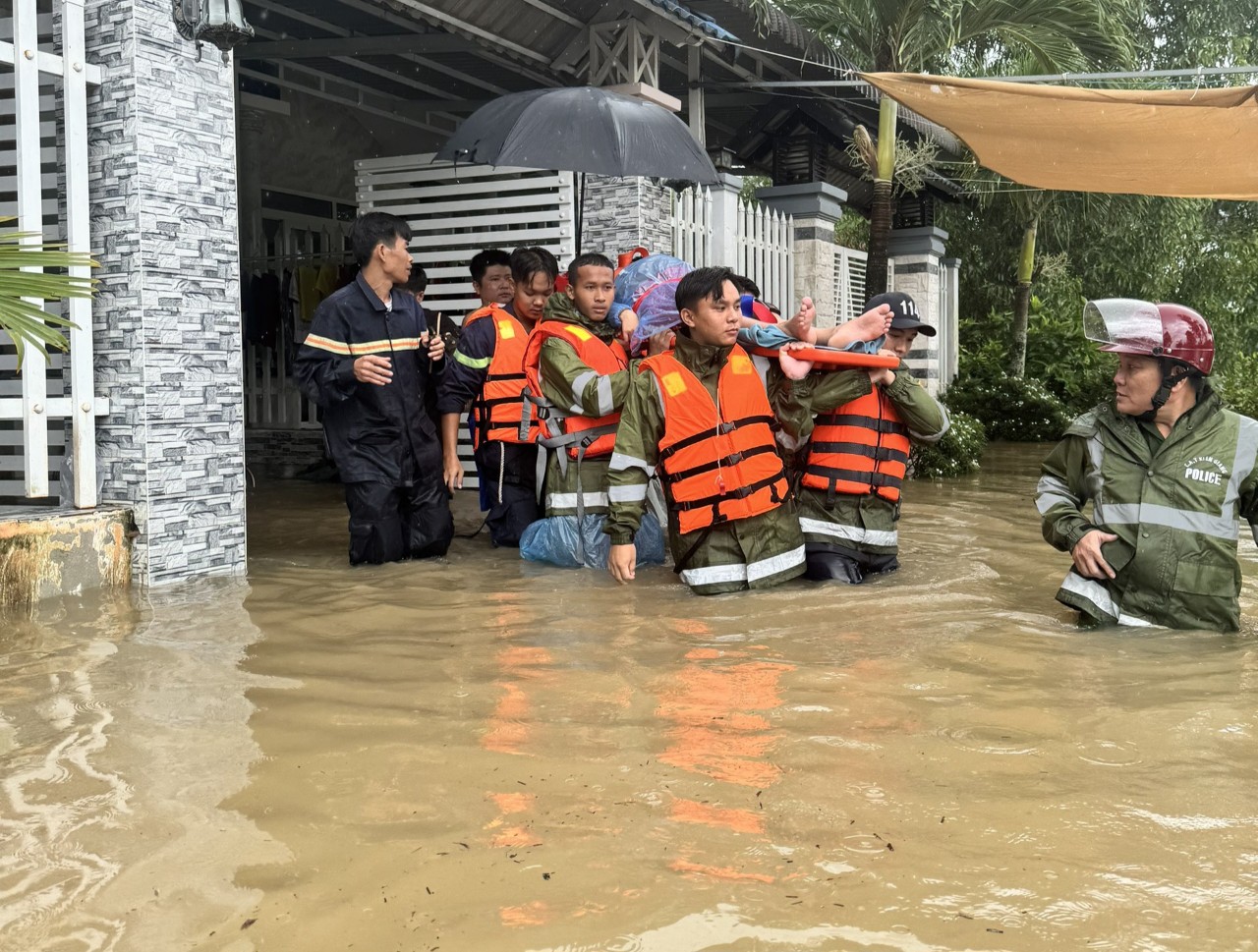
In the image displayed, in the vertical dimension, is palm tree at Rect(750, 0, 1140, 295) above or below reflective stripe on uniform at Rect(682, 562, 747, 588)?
above

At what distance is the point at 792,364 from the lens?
575 cm

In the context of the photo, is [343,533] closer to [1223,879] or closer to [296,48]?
[296,48]

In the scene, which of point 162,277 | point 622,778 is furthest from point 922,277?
point 622,778

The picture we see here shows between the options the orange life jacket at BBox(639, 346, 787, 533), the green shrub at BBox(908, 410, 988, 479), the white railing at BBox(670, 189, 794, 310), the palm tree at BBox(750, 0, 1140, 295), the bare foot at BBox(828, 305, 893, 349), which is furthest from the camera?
the green shrub at BBox(908, 410, 988, 479)

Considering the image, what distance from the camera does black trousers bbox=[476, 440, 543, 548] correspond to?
23.7 feet

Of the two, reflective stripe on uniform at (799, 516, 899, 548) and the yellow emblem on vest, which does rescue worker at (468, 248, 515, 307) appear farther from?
reflective stripe on uniform at (799, 516, 899, 548)

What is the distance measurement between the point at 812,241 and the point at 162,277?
28.2ft

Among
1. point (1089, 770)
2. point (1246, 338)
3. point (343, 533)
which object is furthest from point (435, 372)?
point (1246, 338)

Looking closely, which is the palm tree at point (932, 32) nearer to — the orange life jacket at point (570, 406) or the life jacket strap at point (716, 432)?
the orange life jacket at point (570, 406)

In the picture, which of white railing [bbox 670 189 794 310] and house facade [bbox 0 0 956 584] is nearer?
house facade [bbox 0 0 956 584]

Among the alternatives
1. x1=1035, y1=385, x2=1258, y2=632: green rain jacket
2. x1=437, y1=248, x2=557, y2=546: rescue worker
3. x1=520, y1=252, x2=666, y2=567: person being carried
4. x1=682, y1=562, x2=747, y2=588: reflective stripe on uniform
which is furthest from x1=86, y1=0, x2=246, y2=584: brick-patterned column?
x1=1035, y1=385, x2=1258, y2=632: green rain jacket

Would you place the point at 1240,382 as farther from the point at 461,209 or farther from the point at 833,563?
the point at 833,563

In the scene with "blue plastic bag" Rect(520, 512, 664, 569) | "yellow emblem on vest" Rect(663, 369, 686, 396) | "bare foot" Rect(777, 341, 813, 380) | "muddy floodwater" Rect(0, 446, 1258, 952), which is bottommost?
"muddy floodwater" Rect(0, 446, 1258, 952)

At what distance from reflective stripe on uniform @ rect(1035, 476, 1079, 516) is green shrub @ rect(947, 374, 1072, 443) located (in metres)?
14.1
